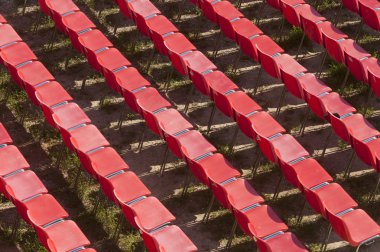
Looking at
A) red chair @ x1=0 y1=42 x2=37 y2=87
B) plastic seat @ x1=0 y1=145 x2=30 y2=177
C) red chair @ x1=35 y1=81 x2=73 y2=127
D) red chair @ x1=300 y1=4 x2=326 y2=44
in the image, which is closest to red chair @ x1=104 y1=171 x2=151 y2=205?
plastic seat @ x1=0 y1=145 x2=30 y2=177

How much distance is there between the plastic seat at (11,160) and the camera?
1212 centimetres

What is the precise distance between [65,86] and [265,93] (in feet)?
9.18

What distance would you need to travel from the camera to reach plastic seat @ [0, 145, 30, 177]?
12.1m

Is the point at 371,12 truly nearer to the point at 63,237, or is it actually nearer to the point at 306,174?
the point at 306,174

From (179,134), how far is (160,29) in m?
2.18

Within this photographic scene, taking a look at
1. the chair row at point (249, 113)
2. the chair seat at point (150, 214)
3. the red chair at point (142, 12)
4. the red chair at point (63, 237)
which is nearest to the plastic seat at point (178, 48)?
the chair row at point (249, 113)

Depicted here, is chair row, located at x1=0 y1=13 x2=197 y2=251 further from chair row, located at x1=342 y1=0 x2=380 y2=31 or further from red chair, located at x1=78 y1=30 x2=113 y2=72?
chair row, located at x1=342 y1=0 x2=380 y2=31

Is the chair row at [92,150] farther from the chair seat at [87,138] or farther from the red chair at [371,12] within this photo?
the red chair at [371,12]

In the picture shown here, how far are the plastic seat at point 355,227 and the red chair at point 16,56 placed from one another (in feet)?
15.3

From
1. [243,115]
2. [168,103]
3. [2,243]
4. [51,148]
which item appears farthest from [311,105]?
[2,243]

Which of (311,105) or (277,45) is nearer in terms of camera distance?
(311,105)

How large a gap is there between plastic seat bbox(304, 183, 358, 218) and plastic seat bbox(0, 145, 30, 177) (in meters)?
3.38

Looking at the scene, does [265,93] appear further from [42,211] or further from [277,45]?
[42,211]

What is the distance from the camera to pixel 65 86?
14.4m
